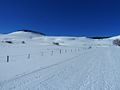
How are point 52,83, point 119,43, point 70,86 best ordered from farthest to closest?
point 119,43, point 52,83, point 70,86

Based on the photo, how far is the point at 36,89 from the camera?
6262 mm

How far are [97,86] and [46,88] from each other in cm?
220

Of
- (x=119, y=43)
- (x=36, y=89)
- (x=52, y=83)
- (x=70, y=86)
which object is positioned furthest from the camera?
(x=119, y=43)

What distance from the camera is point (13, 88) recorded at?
626cm

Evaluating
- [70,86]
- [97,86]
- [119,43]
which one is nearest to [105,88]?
[97,86]

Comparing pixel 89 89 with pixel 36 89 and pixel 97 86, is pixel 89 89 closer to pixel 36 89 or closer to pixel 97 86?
pixel 97 86

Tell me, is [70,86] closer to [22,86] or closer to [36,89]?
[36,89]

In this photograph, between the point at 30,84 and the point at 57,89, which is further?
the point at 30,84

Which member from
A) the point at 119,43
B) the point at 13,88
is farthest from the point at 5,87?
Result: the point at 119,43

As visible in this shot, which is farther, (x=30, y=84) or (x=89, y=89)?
(x=30, y=84)

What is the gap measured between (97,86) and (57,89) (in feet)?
5.83

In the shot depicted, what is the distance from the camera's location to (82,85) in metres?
6.91

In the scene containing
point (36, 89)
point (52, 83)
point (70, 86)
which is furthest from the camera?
point (52, 83)

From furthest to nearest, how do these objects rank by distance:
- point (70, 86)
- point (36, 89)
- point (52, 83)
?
point (52, 83), point (70, 86), point (36, 89)
